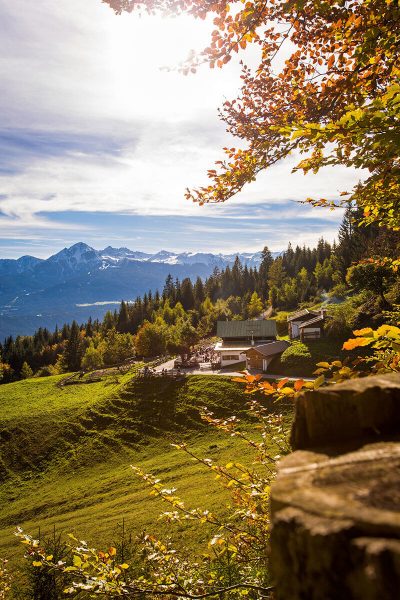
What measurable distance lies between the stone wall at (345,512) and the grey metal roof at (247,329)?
67354 mm

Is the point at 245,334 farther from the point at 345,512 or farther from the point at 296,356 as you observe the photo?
the point at 345,512

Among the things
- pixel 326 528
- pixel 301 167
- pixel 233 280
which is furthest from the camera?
pixel 233 280

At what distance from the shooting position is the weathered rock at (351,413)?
1.98 meters

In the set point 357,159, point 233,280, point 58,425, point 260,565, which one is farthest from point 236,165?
point 233,280

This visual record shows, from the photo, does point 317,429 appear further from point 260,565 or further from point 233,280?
point 233,280

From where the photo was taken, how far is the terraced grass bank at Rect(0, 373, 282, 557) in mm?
25781

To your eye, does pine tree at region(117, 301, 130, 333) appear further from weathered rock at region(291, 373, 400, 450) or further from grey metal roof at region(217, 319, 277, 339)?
weathered rock at region(291, 373, 400, 450)

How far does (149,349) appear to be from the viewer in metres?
78.9

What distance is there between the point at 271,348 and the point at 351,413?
53.0 meters

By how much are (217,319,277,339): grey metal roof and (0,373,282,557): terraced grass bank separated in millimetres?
19936

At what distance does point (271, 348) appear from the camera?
176ft

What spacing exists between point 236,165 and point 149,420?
140 feet

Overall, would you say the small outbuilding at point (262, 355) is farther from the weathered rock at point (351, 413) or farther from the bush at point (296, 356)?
the weathered rock at point (351, 413)

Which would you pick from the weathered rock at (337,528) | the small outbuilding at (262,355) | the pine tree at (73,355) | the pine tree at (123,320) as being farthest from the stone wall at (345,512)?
the pine tree at (123,320)
